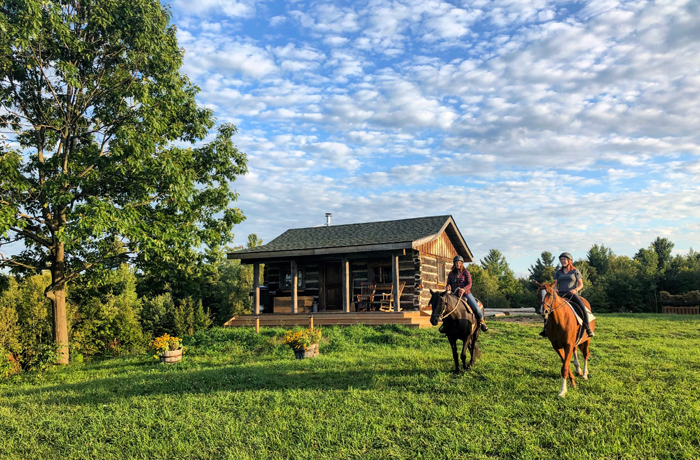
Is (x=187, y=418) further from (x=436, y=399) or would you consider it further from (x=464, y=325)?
(x=464, y=325)

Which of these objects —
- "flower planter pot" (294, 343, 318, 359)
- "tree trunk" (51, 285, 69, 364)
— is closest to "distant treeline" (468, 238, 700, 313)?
"flower planter pot" (294, 343, 318, 359)

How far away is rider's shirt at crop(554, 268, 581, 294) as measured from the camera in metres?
8.55

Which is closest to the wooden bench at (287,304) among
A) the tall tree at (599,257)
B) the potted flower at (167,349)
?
the potted flower at (167,349)

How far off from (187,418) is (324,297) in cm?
1575

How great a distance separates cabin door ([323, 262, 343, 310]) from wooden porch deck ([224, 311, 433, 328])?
395 centimetres

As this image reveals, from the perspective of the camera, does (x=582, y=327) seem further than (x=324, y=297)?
No

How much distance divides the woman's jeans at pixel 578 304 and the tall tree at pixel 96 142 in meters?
11.6

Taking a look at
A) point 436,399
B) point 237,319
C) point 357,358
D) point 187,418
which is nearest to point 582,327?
point 436,399

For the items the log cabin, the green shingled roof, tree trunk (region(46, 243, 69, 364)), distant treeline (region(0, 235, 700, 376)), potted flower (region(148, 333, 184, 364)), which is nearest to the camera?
potted flower (region(148, 333, 184, 364))

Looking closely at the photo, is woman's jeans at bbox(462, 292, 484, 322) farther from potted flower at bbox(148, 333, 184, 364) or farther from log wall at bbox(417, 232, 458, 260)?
log wall at bbox(417, 232, 458, 260)

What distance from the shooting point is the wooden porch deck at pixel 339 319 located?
17564 millimetres

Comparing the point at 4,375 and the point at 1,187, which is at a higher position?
the point at 1,187

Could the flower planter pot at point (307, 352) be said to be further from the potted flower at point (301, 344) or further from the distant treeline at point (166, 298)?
the distant treeline at point (166, 298)

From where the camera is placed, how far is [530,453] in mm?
5293
